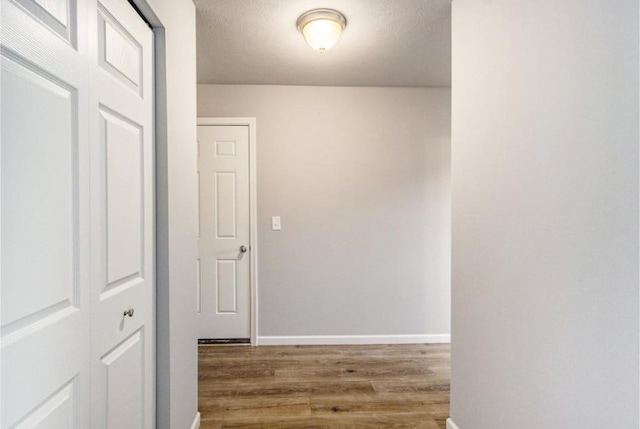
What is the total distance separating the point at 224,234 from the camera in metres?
3.15

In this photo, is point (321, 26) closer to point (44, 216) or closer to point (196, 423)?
point (44, 216)

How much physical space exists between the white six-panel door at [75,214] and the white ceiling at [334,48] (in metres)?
0.83

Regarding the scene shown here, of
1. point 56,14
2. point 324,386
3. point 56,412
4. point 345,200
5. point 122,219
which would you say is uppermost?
point 56,14

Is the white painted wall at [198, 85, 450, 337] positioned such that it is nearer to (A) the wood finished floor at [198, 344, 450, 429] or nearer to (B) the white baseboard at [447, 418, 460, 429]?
(A) the wood finished floor at [198, 344, 450, 429]

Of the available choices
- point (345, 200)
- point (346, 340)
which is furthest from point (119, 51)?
point (346, 340)

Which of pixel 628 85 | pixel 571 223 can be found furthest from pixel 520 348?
pixel 628 85

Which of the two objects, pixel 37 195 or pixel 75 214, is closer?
pixel 37 195

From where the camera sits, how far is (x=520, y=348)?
129cm

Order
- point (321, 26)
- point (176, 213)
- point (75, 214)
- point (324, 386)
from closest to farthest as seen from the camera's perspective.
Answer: point (75, 214) < point (176, 213) < point (321, 26) < point (324, 386)

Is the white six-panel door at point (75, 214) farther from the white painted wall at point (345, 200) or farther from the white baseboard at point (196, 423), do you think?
the white painted wall at point (345, 200)

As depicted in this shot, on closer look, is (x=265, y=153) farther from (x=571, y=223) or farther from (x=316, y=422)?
(x=571, y=223)

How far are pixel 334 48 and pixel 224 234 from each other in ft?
5.93

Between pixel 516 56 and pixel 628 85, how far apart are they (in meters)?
0.51

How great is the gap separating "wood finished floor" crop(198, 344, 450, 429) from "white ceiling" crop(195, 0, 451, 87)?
2.34 m
